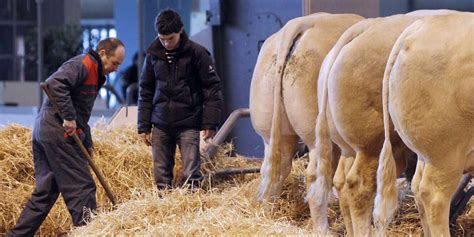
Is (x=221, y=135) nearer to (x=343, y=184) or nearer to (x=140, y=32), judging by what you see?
(x=343, y=184)

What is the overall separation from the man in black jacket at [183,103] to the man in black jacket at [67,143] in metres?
0.41

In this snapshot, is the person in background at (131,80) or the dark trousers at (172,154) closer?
the dark trousers at (172,154)

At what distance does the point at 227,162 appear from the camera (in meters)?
8.64

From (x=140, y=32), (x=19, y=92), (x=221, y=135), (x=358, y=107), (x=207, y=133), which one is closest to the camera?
(x=358, y=107)

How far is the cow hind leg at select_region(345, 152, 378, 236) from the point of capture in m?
6.53

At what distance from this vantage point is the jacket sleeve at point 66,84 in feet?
24.1

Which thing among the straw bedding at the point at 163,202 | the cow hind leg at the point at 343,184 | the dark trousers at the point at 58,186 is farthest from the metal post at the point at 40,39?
the cow hind leg at the point at 343,184

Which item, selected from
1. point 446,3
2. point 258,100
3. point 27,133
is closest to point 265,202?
point 258,100

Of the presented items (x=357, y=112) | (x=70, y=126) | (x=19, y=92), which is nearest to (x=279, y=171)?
(x=357, y=112)

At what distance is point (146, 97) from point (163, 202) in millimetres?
1278

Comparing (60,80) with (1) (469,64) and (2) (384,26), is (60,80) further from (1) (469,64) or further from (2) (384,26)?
(1) (469,64)

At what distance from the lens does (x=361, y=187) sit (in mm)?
6539

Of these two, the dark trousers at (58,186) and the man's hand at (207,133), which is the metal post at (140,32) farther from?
the dark trousers at (58,186)

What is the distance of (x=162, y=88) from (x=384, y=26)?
6.75 feet
